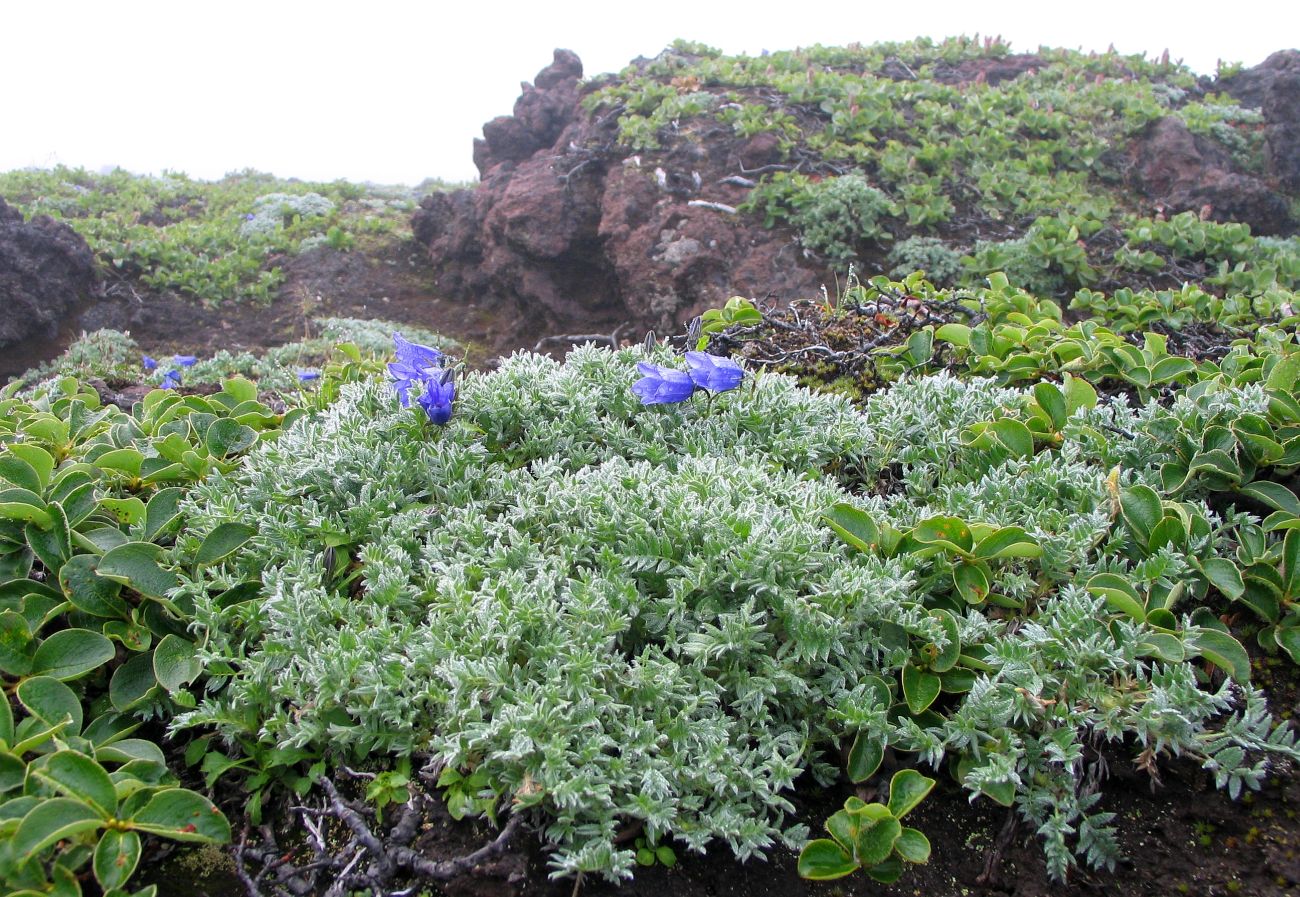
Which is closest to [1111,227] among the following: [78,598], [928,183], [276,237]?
[928,183]

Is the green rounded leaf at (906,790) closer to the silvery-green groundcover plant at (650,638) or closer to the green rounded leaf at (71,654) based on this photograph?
the silvery-green groundcover plant at (650,638)

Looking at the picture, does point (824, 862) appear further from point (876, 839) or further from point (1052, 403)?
point (1052, 403)

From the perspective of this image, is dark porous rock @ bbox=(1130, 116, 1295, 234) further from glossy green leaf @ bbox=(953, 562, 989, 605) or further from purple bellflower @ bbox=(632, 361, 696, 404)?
glossy green leaf @ bbox=(953, 562, 989, 605)

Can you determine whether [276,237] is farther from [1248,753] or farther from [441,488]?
[1248,753]

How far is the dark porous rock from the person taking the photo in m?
7.80

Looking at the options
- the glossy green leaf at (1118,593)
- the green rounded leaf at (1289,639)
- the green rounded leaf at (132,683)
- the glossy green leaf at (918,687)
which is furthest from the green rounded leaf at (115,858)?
the green rounded leaf at (1289,639)

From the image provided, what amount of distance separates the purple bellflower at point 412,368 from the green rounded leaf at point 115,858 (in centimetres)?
141

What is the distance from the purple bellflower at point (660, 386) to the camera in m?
2.83

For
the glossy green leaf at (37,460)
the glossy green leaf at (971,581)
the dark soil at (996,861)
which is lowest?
the dark soil at (996,861)

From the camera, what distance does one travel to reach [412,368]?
2.71m

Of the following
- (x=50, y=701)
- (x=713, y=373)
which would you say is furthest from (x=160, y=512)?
(x=713, y=373)

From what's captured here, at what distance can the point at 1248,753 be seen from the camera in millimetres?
1992

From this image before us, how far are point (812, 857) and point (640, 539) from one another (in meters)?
0.87

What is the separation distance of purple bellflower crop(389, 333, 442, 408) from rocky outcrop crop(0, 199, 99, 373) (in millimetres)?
6897
